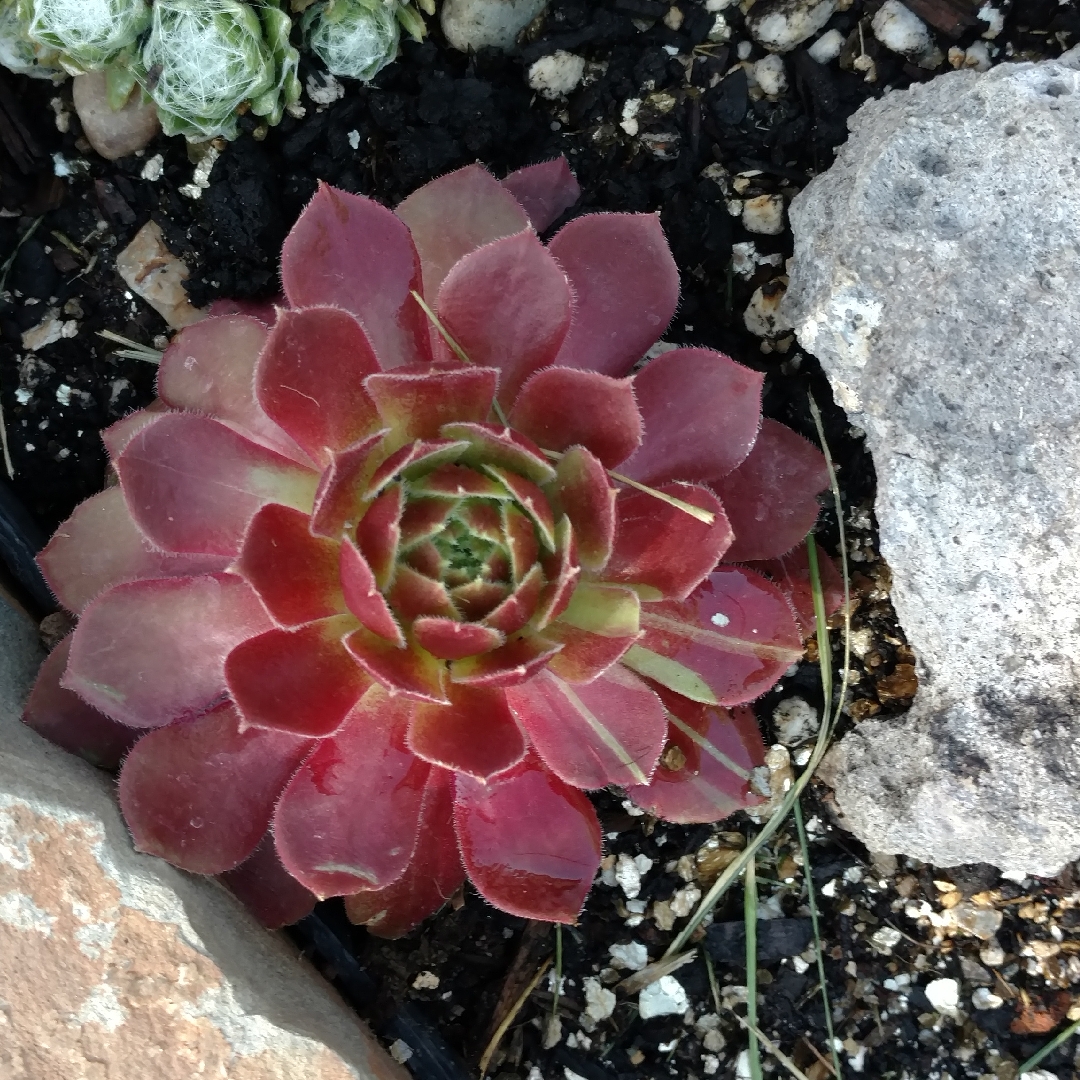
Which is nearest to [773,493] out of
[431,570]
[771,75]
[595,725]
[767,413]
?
[767,413]

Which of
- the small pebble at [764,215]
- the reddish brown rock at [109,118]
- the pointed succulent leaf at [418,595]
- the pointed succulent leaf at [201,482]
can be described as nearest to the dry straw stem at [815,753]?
the small pebble at [764,215]

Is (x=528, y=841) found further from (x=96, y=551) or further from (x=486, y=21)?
(x=486, y=21)

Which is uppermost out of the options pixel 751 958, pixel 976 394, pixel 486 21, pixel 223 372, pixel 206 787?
pixel 486 21

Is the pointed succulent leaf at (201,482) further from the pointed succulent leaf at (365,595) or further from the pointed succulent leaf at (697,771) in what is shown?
the pointed succulent leaf at (697,771)

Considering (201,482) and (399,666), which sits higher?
(201,482)

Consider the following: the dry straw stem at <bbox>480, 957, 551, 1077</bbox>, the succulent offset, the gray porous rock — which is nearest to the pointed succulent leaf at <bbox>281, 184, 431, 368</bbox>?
the succulent offset

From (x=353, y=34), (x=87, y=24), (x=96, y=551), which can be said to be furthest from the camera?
(x=353, y=34)

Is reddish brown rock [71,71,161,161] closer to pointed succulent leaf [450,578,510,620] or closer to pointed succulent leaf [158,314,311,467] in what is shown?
pointed succulent leaf [158,314,311,467]
